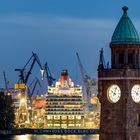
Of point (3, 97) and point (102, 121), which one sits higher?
point (3, 97)

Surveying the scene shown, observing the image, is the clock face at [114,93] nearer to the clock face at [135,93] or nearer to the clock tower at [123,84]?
the clock tower at [123,84]

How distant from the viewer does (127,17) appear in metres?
36.9

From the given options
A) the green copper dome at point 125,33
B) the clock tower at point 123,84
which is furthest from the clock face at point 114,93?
the green copper dome at point 125,33

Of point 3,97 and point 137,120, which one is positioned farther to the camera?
point 3,97

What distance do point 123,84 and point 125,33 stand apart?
8.30 ft

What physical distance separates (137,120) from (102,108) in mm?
1887

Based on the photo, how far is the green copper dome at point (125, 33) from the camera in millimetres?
36688

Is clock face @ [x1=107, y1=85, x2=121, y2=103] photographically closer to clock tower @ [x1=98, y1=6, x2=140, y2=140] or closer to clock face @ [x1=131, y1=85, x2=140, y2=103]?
clock tower @ [x1=98, y1=6, x2=140, y2=140]

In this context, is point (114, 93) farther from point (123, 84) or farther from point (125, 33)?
point (125, 33)

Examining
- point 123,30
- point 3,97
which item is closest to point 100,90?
point 123,30

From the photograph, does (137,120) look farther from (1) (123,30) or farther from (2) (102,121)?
(1) (123,30)

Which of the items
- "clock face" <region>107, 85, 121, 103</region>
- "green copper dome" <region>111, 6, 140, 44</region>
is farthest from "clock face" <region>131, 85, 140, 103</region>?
"green copper dome" <region>111, 6, 140, 44</region>

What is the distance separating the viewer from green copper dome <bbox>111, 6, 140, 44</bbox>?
3669 centimetres

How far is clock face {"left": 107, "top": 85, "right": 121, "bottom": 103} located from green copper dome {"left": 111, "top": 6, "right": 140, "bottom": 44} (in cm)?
228
